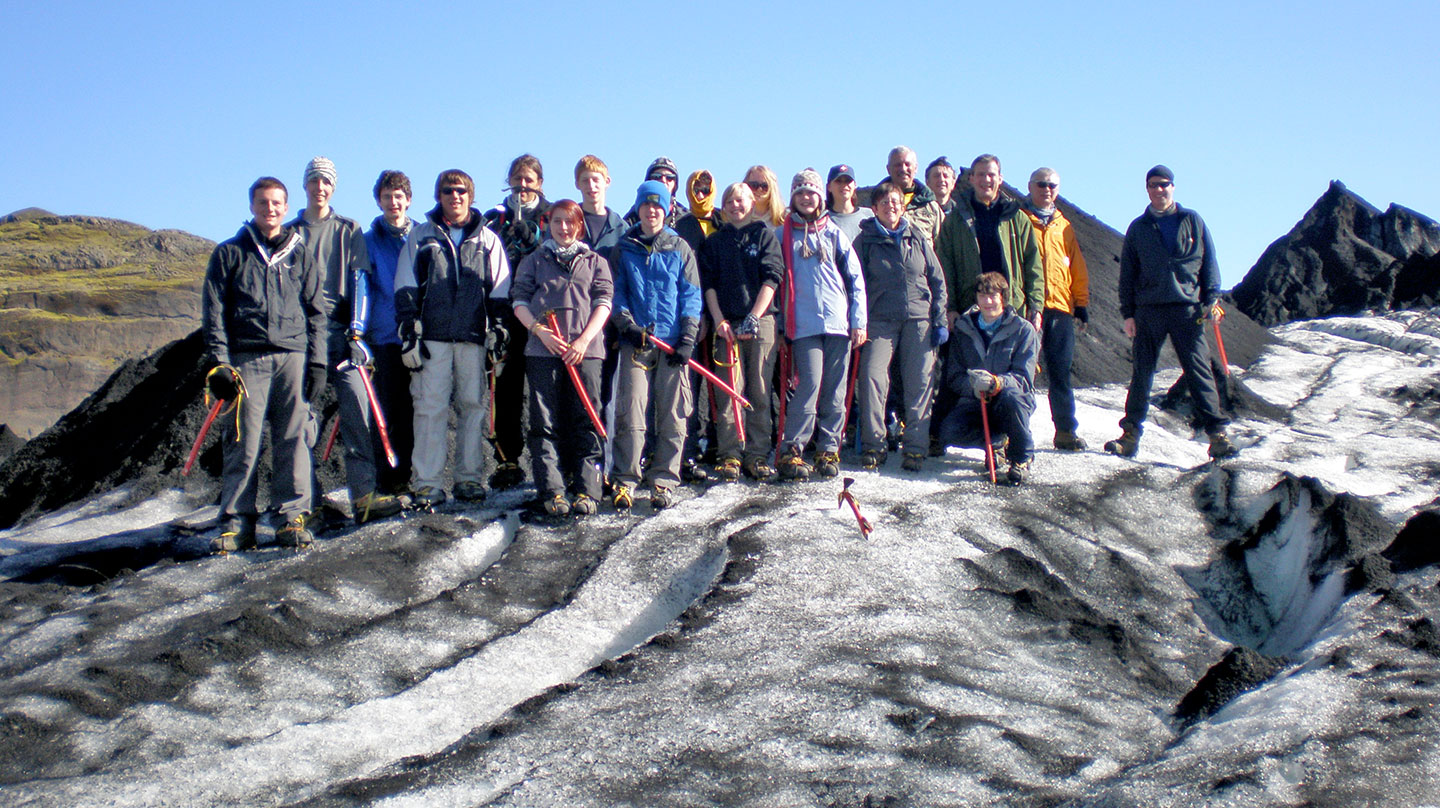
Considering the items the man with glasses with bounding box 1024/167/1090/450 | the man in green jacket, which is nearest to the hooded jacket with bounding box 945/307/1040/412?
the man in green jacket

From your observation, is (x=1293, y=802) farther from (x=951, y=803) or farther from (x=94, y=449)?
(x=94, y=449)

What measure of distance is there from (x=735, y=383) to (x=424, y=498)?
2.09m

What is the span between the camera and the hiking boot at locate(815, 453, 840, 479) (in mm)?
7031

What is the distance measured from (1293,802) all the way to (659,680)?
2.29m

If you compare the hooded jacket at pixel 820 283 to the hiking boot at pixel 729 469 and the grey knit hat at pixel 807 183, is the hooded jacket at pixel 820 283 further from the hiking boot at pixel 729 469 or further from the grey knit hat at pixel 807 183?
the hiking boot at pixel 729 469

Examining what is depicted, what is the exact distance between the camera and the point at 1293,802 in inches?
130

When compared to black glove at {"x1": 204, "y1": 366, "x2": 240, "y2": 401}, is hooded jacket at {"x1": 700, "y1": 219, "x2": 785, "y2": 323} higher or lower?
higher

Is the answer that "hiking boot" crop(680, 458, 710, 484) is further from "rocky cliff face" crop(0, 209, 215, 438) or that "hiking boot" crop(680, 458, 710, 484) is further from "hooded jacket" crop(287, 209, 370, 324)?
"rocky cliff face" crop(0, 209, 215, 438)

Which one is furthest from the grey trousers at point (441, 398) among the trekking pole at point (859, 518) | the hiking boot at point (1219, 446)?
the hiking boot at point (1219, 446)


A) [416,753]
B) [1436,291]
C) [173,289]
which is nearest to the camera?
[416,753]

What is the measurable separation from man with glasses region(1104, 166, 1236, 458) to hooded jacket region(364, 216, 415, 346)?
5017 millimetres

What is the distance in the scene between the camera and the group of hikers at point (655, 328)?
6.32 meters

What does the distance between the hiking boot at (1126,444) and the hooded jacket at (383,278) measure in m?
5.10

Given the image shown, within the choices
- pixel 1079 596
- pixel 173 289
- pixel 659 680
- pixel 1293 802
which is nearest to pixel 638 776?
pixel 659 680
